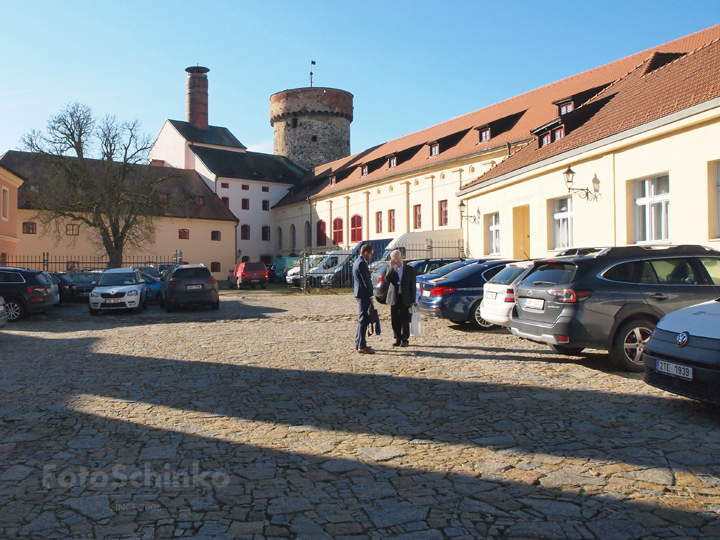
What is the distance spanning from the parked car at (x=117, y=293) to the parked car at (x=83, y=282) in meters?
5.33

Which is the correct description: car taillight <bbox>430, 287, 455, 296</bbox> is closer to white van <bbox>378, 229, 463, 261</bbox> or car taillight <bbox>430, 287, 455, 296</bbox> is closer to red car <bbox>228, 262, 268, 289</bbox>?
white van <bbox>378, 229, 463, 261</bbox>

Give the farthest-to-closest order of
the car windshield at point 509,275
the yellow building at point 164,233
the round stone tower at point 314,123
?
the round stone tower at point 314,123
the yellow building at point 164,233
the car windshield at point 509,275

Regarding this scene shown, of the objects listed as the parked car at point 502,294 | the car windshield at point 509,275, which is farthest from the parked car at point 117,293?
the car windshield at point 509,275

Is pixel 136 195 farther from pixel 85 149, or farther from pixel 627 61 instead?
pixel 627 61

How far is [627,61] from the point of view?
100 ft

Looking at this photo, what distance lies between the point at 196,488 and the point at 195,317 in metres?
14.3

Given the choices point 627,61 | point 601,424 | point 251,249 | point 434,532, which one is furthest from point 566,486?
point 251,249

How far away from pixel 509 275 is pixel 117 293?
43.0 feet

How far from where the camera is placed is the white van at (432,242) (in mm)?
32531

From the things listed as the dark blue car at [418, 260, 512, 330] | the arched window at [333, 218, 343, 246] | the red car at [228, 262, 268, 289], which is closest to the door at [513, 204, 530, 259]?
the dark blue car at [418, 260, 512, 330]

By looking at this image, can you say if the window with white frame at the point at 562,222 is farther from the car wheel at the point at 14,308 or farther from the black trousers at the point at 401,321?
the car wheel at the point at 14,308

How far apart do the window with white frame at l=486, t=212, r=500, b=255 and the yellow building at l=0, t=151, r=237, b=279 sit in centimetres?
2476

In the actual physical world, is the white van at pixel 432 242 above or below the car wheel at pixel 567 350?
above

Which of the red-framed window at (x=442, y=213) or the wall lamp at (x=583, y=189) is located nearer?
the wall lamp at (x=583, y=189)
